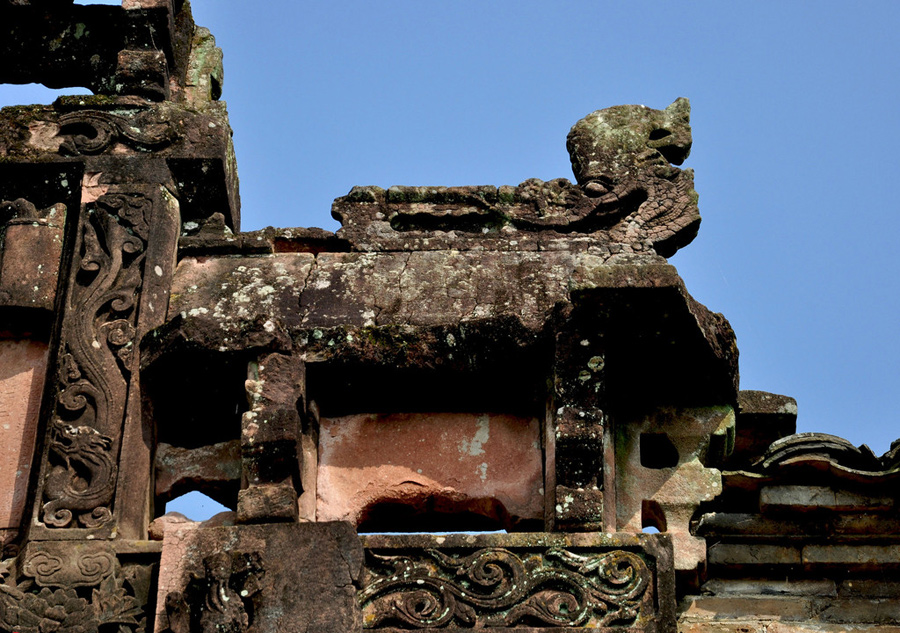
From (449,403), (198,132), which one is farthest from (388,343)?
(198,132)

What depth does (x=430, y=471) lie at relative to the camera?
7766mm

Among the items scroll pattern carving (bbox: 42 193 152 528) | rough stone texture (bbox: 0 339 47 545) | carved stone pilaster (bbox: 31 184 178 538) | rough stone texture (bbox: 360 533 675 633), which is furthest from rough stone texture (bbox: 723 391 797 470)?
rough stone texture (bbox: 0 339 47 545)

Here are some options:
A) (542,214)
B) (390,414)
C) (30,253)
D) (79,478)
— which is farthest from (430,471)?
(30,253)

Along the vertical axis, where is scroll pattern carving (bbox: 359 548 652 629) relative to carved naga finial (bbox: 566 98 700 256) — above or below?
below

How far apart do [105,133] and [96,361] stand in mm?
1351

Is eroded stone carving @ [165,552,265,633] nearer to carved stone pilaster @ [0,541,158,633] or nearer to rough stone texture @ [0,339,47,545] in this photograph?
carved stone pilaster @ [0,541,158,633]

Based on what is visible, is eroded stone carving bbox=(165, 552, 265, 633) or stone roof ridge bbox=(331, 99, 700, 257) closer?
eroded stone carving bbox=(165, 552, 265, 633)

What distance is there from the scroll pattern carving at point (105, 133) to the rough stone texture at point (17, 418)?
104 centimetres

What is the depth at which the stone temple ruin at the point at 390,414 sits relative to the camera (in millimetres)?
7113

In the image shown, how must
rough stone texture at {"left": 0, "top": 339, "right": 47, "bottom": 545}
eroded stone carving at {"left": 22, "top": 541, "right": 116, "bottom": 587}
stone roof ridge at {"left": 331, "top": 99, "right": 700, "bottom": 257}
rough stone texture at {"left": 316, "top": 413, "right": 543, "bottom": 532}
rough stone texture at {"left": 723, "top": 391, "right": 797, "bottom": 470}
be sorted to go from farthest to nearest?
1. rough stone texture at {"left": 723, "top": 391, "right": 797, "bottom": 470}
2. stone roof ridge at {"left": 331, "top": 99, "right": 700, "bottom": 257}
3. rough stone texture at {"left": 316, "top": 413, "right": 543, "bottom": 532}
4. rough stone texture at {"left": 0, "top": 339, "right": 47, "bottom": 545}
5. eroded stone carving at {"left": 22, "top": 541, "right": 116, "bottom": 587}

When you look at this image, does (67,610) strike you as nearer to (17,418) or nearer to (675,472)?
(17,418)

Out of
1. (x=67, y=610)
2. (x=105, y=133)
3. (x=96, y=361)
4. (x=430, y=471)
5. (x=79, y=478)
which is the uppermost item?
(x=105, y=133)

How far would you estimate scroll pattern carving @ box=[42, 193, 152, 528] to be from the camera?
736 cm

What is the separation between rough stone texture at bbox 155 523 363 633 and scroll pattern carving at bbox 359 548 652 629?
149 mm
